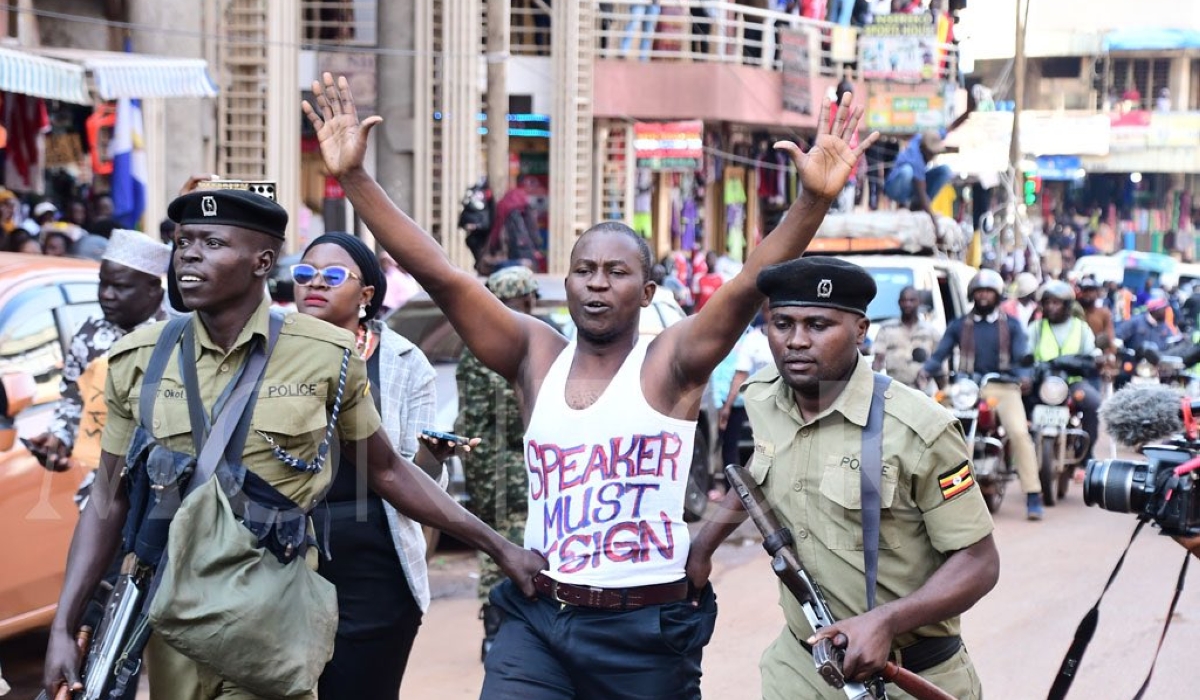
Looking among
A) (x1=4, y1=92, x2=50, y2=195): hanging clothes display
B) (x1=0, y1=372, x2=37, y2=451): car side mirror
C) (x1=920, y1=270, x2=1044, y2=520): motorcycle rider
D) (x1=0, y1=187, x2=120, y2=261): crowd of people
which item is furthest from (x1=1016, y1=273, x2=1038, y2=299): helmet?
(x1=0, y1=372, x2=37, y2=451): car side mirror

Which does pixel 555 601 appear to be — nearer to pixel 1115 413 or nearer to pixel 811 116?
pixel 1115 413

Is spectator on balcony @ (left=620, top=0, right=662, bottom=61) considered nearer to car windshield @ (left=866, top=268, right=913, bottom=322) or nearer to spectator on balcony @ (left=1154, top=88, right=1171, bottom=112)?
car windshield @ (left=866, top=268, right=913, bottom=322)

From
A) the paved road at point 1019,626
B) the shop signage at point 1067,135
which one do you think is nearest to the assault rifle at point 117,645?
the paved road at point 1019,626

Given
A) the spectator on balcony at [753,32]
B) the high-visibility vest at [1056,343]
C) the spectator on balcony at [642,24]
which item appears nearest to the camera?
the high-visibility vest at [1056,343]

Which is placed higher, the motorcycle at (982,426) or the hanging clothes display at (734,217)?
the hanging clothes display at (734,217)

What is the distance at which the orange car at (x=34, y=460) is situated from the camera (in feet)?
21.3

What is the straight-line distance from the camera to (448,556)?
34.3 feet

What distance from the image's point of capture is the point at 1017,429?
493 inches

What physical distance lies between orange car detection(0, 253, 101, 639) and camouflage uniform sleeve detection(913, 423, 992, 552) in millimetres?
3816

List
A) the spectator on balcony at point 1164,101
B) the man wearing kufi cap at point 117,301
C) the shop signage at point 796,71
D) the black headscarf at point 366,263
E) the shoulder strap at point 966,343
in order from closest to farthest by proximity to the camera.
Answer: the black headscarf at point 366,263 → the man wearing kufi cap at point 117,301 → the shoulder strap at point 966,343 → the shop signage at point 796,71 → the spectator on balcony at point 1164,101

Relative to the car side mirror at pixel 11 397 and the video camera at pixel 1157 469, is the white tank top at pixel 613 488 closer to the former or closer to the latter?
the video camera at pixel 1157 469

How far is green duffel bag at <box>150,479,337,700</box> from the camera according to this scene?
3521 mm

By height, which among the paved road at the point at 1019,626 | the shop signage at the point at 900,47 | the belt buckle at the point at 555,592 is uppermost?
the shop signage at the point at 900,47

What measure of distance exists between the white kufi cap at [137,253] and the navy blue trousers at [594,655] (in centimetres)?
249
